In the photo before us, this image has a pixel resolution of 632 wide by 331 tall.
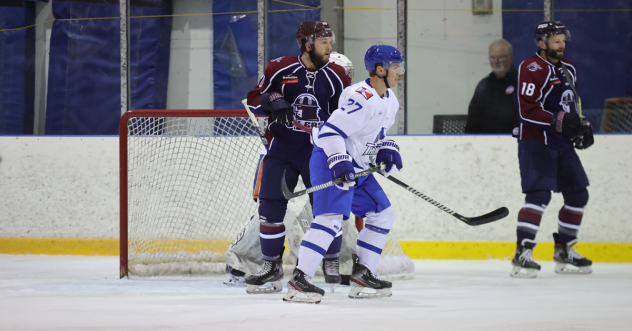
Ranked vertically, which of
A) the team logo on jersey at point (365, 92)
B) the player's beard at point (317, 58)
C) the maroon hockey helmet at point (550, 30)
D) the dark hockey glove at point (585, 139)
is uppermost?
the maroon hockey helmet at point (550, 30)

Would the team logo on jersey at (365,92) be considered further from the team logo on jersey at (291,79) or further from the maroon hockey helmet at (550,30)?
the maroon hockey helmet at (550,30)

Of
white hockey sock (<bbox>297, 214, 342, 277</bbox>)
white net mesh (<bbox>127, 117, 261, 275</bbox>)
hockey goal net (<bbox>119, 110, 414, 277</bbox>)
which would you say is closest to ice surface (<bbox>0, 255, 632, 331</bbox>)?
white hockey sock (<bbox>297, 214, 342, 277</bbox>)

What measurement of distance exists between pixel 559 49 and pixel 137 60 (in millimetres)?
3078

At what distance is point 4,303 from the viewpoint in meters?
2.80

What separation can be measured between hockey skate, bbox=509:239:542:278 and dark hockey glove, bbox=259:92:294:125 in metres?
1.50

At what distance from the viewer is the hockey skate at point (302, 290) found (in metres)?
2.76

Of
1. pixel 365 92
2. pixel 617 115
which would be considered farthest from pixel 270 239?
pixel 617 115

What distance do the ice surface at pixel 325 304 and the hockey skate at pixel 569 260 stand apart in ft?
0.21

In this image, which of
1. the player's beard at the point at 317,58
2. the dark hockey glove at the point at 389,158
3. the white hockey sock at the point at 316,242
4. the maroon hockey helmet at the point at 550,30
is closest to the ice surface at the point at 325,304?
the white hockey sock at the point at 316,242

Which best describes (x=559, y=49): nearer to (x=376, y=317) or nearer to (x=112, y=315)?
(x=376, y=317)

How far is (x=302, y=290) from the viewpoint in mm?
2760

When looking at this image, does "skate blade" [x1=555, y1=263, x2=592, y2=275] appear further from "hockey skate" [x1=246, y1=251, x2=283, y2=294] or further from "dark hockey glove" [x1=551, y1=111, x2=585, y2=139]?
"hockey skate" [x1=246, y1=251, x2=283, y2=294]

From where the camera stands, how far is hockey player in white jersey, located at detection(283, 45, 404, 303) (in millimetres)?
2764

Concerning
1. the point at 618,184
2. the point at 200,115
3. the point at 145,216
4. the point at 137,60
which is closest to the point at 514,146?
the point at 618,184
